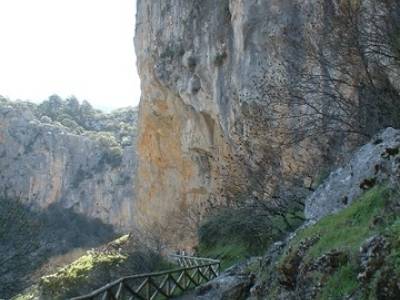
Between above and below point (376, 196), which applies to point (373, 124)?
above

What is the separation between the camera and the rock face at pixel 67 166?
72375 mm

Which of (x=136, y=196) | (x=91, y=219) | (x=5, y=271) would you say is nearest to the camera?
(x=5, y=271)

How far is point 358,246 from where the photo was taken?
4.75 meters

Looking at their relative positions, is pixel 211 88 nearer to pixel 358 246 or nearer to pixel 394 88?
pixel 394 88

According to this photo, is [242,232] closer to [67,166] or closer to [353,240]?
[353,240]

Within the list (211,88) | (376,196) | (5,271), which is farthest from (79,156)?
(376,196)

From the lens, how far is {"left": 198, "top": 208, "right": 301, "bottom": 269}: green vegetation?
15688 mm

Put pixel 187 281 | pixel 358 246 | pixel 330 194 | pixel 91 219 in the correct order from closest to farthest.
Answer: pixel 358 246
pixel 330 194
pixel 187 281
pixel 91 219

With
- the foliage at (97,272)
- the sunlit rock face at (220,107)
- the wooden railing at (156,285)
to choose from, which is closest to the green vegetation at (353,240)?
the wooden railing at (156,285)

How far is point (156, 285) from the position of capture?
1170cm

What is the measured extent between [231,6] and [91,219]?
55028 millimetres

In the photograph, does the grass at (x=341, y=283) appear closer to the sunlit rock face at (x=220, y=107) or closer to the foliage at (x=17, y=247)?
the sunlit rock face at (x=220, y=107)

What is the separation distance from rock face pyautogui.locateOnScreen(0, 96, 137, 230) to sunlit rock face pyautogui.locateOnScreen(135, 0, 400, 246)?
3029 centimetres

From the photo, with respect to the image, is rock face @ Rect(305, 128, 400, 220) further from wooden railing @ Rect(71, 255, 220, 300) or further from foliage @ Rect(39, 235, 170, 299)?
foliage @ Rect(39, 235, 170, 299)
